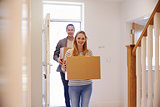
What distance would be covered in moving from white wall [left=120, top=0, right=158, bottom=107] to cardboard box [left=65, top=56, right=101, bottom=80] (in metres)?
1.65

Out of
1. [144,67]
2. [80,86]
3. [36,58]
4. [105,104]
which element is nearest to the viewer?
[144,67]

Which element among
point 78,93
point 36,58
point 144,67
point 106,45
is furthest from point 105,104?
point 144,67

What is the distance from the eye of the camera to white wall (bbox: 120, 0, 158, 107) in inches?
119

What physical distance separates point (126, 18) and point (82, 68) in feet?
7.07

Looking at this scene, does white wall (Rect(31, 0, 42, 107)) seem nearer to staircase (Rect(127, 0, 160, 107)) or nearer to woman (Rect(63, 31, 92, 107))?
woman (Rect(63, 31, 92, 107))

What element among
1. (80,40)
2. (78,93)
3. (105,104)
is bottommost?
(105,104)

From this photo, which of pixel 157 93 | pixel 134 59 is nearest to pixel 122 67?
pixel 134 59

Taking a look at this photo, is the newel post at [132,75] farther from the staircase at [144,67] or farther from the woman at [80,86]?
the woman at [80,86]

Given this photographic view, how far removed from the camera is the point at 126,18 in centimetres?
354

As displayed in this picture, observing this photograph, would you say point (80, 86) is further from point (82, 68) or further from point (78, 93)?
point (82, 68)

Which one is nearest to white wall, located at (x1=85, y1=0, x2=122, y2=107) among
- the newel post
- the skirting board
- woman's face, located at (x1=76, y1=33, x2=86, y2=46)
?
the skirting board

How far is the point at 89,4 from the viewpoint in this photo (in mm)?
3641

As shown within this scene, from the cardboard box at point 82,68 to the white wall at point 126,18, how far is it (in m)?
1.65

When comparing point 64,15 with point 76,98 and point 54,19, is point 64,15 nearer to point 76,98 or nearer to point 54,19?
point 54,19
